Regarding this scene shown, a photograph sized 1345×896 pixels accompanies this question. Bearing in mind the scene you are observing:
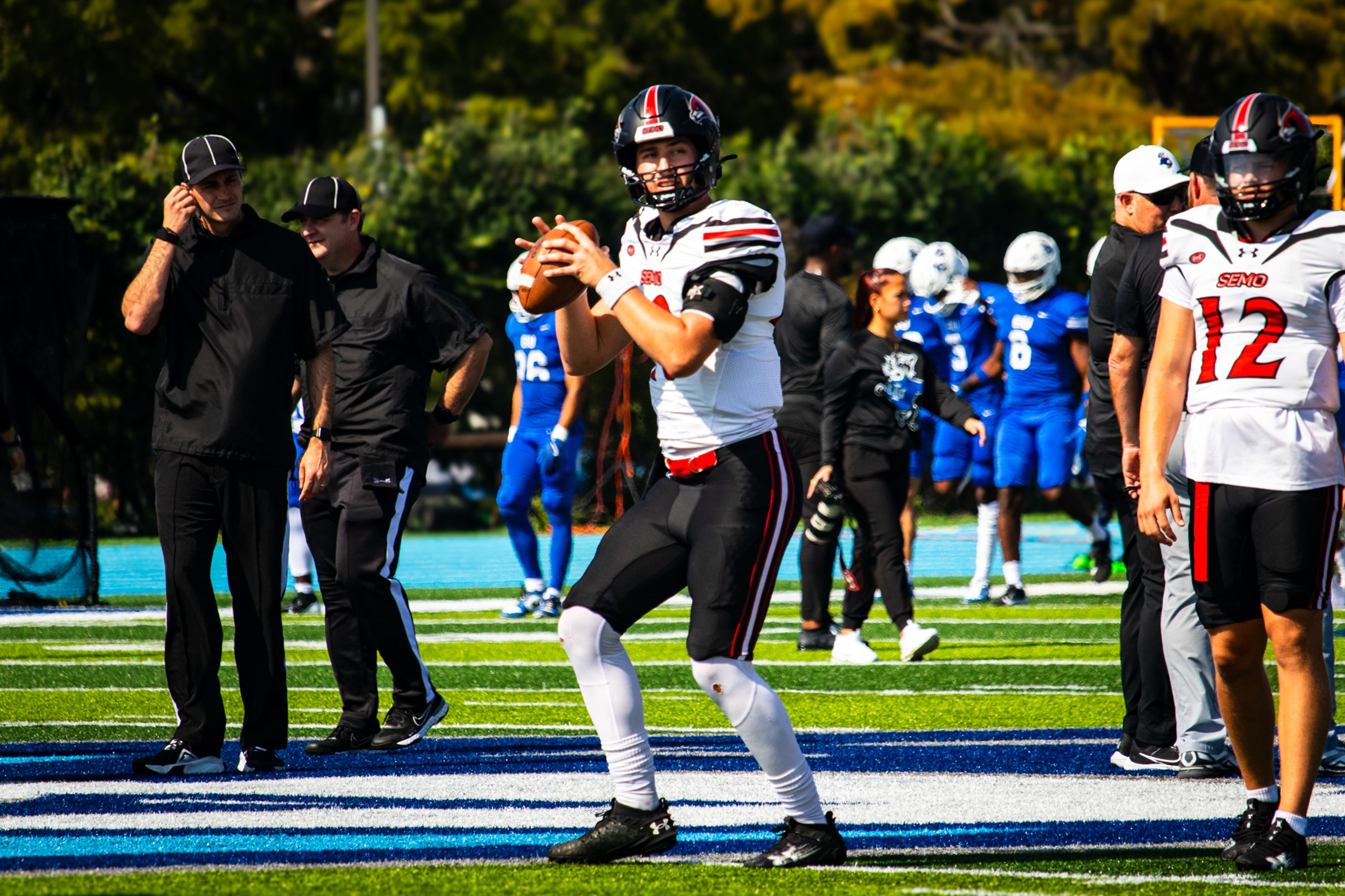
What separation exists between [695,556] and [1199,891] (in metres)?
1.50

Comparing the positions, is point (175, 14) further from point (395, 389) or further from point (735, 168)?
point (395, 389)

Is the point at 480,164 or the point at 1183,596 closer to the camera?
the point at 1183,596

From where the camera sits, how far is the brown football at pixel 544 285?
4.77 meters

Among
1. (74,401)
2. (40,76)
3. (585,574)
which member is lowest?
(74,401)

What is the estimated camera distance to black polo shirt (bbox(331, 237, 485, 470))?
7.12 meters

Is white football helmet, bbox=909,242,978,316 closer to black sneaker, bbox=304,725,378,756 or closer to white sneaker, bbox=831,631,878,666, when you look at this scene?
white sneaker, bbox=831,631,878,666

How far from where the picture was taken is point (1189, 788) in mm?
6035

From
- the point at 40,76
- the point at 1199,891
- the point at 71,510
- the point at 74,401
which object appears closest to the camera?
the point at 1199,891

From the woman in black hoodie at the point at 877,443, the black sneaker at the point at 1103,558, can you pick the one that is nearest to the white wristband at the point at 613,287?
the woman in black hoodie at the point at 877,443

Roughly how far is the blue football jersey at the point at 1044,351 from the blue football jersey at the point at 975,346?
1021mm

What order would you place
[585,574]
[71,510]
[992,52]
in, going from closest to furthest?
[585,574] → [71,510] → [992,52]

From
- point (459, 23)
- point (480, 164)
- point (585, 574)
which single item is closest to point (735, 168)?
point (480, 164)

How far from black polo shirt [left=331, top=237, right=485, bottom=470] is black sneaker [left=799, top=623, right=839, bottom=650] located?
137 inches

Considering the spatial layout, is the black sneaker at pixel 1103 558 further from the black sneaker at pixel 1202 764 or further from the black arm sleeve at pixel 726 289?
the black arm sleeve at pixel 726 289
